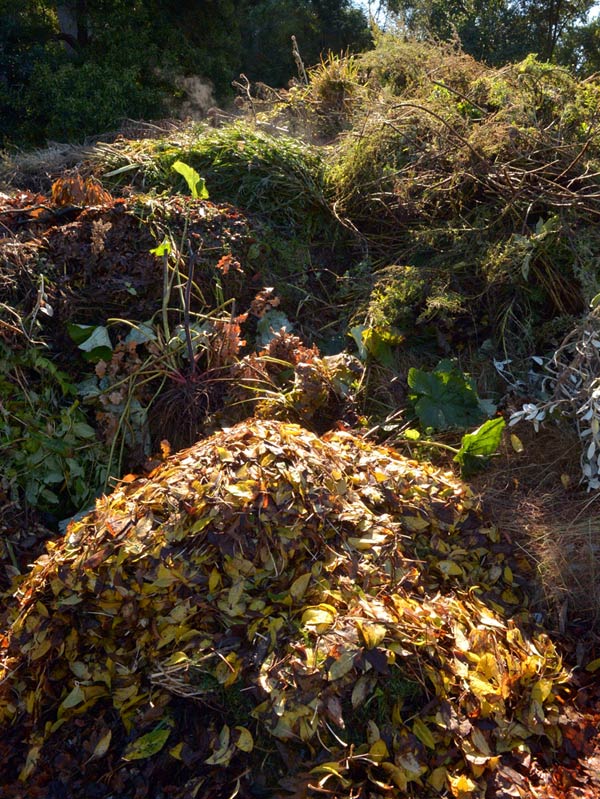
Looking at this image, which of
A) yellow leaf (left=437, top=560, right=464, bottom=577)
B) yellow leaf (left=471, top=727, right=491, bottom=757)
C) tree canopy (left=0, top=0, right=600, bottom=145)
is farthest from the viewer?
tree canopy (left=0, top=0, right=600, bottom=145)

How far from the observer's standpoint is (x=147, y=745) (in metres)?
1.79

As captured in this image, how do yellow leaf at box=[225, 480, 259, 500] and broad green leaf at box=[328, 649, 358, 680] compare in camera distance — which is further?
yellow leaf at box=[225, 480, 259, 500]

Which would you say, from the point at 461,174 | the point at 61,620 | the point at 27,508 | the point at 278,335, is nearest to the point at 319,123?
the point at 461,174

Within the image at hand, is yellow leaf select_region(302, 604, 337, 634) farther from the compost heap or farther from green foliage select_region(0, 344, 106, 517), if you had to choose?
green foliage select_region(0, 344, 106, 517)

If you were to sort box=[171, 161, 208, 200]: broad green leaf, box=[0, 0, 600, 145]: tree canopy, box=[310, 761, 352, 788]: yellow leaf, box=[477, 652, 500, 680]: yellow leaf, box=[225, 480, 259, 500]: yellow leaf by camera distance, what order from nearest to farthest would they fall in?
box=[310, 761, 352, 788]: yellow leaf < box=[477, 652, 500, 680]: yellow leaf < box=[225, 480, 259, 500]: yellow leaf < box=[171, 161, 208, 200]: broad green leaf < box=[0, 0, 600, 145]: tree canopy

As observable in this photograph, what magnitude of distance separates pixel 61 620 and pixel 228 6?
11.4m

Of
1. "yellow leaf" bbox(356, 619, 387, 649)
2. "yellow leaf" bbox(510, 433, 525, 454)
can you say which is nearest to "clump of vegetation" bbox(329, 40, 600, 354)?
"yellow leaf" bbox(510, 433, 525, 454)

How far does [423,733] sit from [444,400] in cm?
157

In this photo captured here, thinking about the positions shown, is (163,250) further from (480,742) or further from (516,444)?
(480,742)

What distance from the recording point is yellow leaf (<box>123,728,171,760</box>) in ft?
5.82

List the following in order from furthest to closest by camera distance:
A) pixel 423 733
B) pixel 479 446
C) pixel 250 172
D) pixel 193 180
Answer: pixel 250 172, pixel 193 180, pixel 479 446, pixel 423 733

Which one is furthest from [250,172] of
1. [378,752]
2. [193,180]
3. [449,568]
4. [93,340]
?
[378,752]

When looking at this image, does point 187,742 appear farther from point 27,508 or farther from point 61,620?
point 27,508

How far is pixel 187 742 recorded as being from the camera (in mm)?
1812
